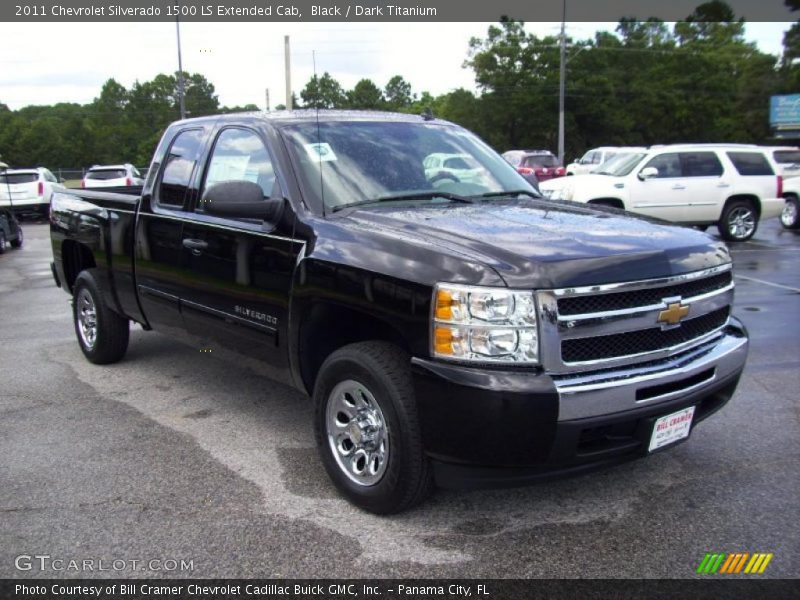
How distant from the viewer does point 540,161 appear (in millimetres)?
28500

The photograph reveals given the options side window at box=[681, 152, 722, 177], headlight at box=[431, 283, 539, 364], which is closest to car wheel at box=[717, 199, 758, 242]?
side window at box=[681, 152, 722, 177]

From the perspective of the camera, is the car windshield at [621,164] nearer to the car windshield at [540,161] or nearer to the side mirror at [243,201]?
the side mirror at [243,201]

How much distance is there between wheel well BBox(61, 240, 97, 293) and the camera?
A: 673 cm

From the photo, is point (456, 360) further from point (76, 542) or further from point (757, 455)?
point (757, 455)

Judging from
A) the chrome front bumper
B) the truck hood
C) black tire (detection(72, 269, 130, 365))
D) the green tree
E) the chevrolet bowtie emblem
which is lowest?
black tire (detection(72, 269, 130, 365))

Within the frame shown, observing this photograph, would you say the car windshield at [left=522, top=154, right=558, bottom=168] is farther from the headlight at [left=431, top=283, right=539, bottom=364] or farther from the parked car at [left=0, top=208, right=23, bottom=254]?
the headlight at [left=431, top=283, right=539, bottom=364]

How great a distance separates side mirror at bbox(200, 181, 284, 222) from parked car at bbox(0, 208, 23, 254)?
43.1 feet

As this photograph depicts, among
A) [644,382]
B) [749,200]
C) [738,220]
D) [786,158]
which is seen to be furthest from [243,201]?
[786,158]

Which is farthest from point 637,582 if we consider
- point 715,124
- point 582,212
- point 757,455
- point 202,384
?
point 715,124

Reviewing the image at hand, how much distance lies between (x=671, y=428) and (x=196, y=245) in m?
2.94

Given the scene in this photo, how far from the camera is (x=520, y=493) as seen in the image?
3.84 m

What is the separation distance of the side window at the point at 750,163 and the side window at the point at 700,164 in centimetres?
41

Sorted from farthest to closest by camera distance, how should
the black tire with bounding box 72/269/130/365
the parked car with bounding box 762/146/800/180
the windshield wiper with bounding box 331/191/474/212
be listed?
the parked car with bounding box 762/146/800/180 → the black tire with bounding box 72/269/130/365 → the windshield wiper with bounding box 331/191/474/212

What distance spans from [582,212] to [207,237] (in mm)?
2230
